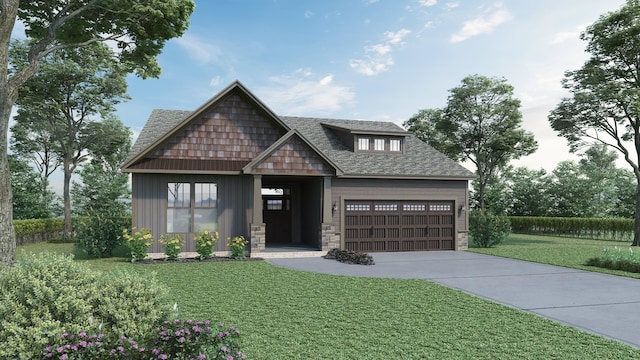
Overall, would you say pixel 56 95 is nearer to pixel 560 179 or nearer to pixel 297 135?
pixel 297 135

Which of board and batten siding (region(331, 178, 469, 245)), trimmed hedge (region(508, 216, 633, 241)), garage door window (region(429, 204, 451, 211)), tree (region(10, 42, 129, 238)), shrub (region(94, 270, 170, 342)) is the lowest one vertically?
trimmed hedge (region(508, 216, 633, 241))

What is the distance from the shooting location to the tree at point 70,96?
989 inches

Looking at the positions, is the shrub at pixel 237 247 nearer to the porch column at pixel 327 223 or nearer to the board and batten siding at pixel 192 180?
the board and batten siding at pixel 192 180

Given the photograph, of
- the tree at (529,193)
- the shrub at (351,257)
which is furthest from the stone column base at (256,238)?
the tree at (529,193)

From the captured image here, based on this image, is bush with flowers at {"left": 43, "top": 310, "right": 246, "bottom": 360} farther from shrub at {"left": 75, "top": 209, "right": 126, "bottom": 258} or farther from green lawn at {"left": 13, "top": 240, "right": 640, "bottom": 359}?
shrub at {"left": 75, "top": 209, "right": 126, "bottom": 258}

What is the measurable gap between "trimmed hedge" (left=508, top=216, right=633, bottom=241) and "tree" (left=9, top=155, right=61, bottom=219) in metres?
33.0

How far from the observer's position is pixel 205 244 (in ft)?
50.8

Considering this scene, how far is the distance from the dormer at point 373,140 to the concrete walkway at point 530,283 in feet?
17.4

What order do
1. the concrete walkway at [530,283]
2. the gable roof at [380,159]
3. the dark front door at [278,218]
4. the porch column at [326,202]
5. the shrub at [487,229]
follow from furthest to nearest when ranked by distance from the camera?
the shrub at [487,229], the dark front door at [278,218], the gable roof at [380,159], the porch column at [326,202], the concrete walkway at [530,283]

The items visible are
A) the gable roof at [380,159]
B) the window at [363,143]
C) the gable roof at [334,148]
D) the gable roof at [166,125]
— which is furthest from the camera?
the window at [363,143]

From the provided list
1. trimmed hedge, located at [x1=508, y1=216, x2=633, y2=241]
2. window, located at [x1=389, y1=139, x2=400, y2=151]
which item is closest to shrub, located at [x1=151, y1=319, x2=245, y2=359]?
window, located at [x1=389, y1=139, x2=400, y2=151]

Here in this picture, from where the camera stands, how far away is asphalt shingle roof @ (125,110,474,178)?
18.5m

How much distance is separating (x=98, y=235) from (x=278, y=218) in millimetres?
7663

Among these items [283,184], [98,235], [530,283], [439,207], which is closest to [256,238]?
[283,184]
